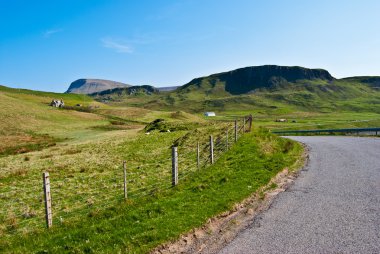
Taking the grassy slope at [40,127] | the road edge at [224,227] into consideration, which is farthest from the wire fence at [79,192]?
the grassy slope at [40,127]

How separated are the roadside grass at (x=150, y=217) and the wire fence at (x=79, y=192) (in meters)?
0.76

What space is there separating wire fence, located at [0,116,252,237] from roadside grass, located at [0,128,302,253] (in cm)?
76

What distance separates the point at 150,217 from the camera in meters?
12.8

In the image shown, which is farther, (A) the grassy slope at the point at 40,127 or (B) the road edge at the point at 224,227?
(A) the grassy slope at the point at 40,127

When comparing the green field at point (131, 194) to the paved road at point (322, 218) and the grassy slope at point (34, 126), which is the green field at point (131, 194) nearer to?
the paved road at point (322, 218)

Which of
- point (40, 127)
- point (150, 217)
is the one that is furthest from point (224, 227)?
point (40, 127)

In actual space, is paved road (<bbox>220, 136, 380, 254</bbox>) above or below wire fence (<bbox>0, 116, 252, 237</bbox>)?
above

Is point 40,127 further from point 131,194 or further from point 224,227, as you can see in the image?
point 224,227

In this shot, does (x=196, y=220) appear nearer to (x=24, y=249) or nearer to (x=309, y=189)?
(x=24, y=249)

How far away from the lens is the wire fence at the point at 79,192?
1391cm

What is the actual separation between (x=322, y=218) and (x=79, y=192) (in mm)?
13525

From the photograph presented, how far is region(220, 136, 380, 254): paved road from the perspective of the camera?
10.2 metres

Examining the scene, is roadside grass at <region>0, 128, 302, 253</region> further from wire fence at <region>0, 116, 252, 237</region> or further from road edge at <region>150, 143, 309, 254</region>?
wire fence at <region>0, 116, 252, 237</region>

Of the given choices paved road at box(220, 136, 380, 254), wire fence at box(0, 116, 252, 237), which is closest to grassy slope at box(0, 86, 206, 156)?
wire fence at box(0, 116, 252, 237)
